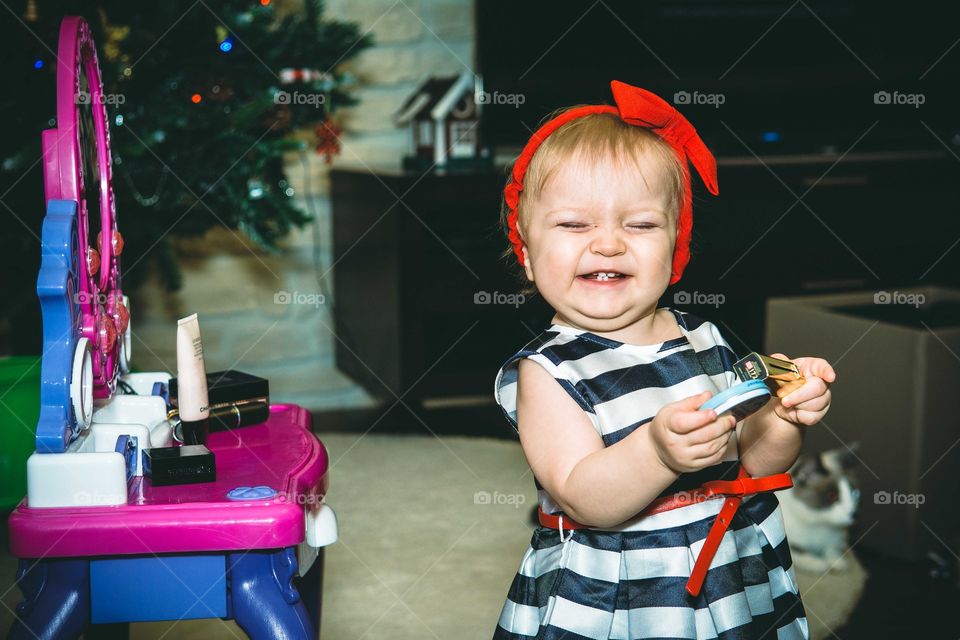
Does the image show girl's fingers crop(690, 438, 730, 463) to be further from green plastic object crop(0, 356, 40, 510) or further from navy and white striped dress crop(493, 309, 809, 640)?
green plastic object crop(0, 356, 40, 510)

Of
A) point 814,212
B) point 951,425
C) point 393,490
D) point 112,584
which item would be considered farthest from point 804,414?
point 814,212

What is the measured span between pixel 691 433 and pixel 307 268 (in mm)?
2205

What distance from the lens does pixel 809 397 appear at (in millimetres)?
847

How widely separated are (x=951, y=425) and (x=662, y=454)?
1.20 metres

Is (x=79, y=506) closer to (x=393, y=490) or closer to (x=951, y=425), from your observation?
(x=393, y=490)

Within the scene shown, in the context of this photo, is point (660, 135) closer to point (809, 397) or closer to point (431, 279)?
point (809, 397)

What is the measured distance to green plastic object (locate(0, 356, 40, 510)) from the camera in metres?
1.54

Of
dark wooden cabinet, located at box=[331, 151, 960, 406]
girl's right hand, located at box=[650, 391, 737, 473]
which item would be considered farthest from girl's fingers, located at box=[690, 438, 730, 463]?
dark wooden cabinet, located at box=[331, 151, 960, 406]

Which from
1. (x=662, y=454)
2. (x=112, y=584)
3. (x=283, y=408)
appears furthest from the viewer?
(x=283, y=408)

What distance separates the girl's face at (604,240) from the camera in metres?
0.88

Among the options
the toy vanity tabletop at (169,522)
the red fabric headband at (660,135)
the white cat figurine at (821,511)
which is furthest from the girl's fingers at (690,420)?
the white cat figurine at (821,511)

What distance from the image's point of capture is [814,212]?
2738 mm

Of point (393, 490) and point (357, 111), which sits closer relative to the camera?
Result: point (393, 490)

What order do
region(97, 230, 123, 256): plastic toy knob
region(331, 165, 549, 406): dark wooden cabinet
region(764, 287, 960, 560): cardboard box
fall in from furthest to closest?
region(331, 165, 549, 406): dark wooden cabinet, region(764, 287, 960, 560): cardboard box, region(97, 230, 123, 256): plastic toy knob
